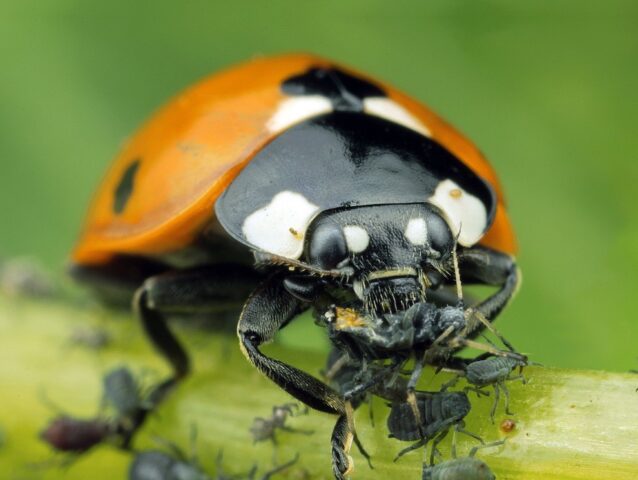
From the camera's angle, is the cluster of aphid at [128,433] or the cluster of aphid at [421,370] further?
the cluster of aphid at [128,433]

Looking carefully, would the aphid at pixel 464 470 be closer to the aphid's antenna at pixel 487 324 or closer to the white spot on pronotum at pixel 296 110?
the aphid's antenna at pixel 487 324

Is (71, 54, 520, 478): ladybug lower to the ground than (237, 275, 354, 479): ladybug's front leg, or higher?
higher

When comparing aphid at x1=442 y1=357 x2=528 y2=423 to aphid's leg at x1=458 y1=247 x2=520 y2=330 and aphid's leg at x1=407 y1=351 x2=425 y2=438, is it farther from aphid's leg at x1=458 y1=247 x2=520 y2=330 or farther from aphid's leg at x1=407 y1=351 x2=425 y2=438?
aphid's leg at x1=458 y1=247 x2=520 y2=330

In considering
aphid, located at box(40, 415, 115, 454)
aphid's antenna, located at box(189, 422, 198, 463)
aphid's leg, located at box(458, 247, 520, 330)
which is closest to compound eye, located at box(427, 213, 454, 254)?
aphid's leg, located at box(458, 247, 520, 330)

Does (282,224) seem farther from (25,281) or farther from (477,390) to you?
(25,281)

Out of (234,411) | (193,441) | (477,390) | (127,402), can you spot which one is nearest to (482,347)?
(477,390)

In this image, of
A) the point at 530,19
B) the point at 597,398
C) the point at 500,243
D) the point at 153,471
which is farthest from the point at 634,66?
the point at 153,471

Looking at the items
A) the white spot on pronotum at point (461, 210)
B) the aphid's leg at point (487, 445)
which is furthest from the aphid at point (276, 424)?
the white spot on pronotum at point (461, 210)
